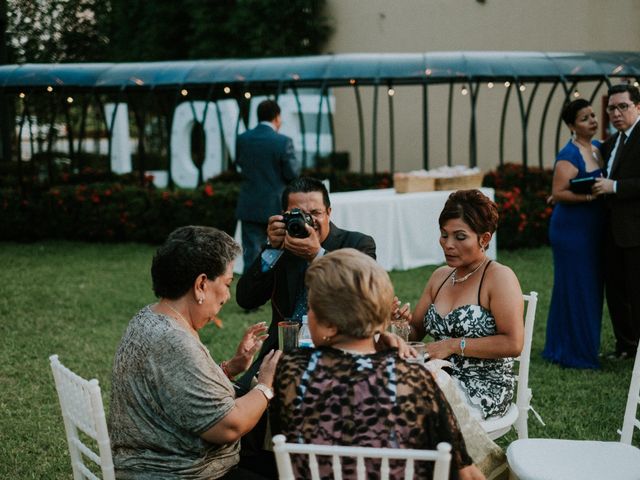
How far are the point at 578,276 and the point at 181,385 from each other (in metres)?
3.98

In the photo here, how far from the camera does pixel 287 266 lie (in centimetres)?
351

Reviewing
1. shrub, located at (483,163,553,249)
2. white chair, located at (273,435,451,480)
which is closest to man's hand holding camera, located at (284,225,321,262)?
white chair, located at (273,435,451,480)

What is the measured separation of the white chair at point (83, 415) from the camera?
2391mm

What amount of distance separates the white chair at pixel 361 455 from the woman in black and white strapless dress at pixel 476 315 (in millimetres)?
1229

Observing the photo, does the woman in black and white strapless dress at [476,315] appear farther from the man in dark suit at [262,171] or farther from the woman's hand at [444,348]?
the man in dark suit at [262,171]

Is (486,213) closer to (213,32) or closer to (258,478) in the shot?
(258,478)

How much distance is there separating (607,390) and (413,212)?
4.50 meters

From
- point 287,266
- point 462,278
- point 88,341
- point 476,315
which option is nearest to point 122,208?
point 88,341

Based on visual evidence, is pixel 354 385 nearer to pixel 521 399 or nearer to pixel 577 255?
pixel 521 399

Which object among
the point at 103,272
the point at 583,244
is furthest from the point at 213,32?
the point at 583,244

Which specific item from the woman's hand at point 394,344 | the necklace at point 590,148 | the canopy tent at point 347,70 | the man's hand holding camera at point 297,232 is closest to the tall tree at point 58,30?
the canopy tent at point 347,70

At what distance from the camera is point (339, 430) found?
2166 millimetres

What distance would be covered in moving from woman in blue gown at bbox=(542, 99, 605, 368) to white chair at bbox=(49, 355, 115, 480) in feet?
12.9

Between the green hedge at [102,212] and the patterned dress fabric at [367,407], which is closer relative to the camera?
the patterned dress fabric at [367,407]
